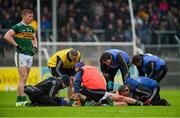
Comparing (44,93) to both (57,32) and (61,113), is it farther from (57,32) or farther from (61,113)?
(57,32)

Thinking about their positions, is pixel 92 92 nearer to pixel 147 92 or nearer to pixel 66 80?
pixel 66 80

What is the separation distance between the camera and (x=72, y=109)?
18.5 m

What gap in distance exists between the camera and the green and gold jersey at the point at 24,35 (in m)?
20.9

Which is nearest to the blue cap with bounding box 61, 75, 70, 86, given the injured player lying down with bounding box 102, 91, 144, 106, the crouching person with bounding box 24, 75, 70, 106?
the crouching person with bounding box 24, 75, 70, 106

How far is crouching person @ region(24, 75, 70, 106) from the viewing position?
19.7 m

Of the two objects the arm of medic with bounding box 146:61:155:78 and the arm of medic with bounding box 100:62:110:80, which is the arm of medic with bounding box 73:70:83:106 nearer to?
the arm of medic with bounding box 146:61:155:78

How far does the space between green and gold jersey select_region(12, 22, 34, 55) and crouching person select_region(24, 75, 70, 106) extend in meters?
1.38

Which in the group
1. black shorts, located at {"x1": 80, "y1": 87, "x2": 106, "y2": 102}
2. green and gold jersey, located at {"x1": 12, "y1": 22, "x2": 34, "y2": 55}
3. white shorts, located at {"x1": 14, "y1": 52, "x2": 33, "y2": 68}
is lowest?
black shorts, located at {"x1": 80, "y1": 87, "x2": 106, "y2": 102}

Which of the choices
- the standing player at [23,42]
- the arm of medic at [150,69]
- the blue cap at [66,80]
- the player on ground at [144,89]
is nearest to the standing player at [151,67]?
the arm of medic at [150,69]

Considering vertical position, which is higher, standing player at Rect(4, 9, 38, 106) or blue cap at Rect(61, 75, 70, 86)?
standing player at Rect(4, 9, 38, 106)

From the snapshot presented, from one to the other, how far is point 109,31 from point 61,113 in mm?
14707

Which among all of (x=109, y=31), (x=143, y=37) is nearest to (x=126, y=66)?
(x=109, y=31)

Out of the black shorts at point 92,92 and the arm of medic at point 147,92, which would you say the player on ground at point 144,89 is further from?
the black shorts at point 92,92

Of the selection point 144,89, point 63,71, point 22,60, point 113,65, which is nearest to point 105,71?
point 113,65
